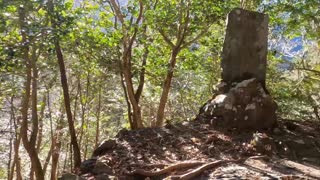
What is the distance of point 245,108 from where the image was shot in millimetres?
6379

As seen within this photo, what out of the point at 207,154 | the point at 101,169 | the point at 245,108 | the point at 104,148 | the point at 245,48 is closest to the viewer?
the point at 101,169

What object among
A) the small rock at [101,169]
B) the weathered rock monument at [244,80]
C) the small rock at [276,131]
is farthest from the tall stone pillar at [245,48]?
the small rock at [101,169]

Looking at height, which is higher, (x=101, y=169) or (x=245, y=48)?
(x=245, y=48)

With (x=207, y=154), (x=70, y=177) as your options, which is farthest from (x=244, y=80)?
(x=70, y=177)

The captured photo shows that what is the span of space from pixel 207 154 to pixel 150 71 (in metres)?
5.05

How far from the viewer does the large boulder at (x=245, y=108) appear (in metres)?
6.38

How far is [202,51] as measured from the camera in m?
10.8

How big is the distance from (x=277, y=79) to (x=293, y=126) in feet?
15.4

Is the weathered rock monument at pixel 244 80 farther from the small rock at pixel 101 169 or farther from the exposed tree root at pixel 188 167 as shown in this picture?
the small rock at pixel 101 169

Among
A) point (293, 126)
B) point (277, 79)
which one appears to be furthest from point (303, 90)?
point (293, 126)

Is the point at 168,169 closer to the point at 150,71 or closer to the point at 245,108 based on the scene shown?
the point at 245,108

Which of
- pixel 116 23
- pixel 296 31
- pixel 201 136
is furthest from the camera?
pixel 296 31

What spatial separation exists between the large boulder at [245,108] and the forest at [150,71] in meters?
0.15

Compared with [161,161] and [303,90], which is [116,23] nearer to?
[161,161]
